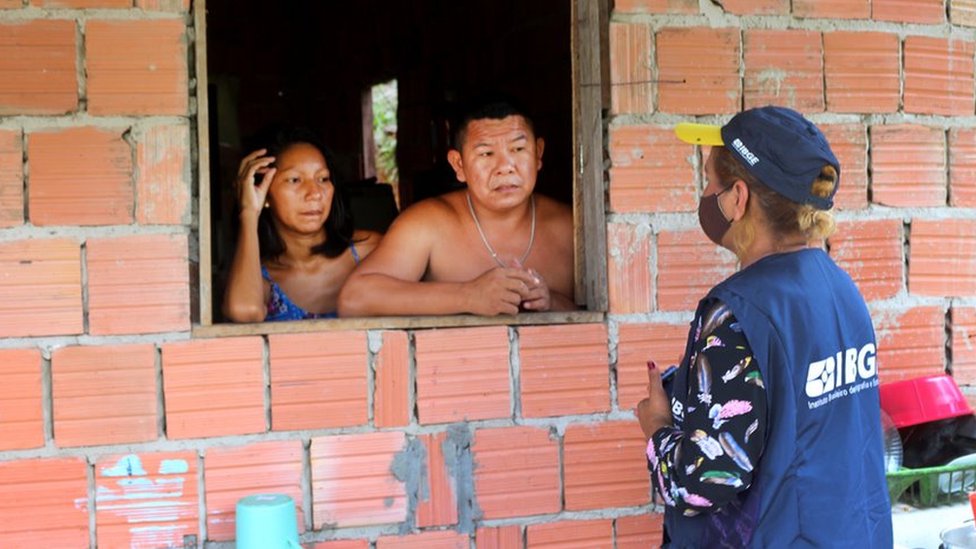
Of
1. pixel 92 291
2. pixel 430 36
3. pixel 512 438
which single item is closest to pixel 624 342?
pixel 512 438

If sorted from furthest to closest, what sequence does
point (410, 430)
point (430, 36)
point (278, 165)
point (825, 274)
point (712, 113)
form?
point (430, 36) → point (278, 165) → point (712, 113) → point (410, 430) → point (825, 274)

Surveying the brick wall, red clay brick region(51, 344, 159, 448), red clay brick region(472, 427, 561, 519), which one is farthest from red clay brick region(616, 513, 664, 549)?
red clay brick region(51, 344, 159, 448)

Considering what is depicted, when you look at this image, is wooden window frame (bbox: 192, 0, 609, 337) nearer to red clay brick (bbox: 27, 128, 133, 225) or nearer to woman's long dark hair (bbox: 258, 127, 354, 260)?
red clay brick (bbox: 27, 128, 133, 225)

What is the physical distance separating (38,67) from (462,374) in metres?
1.24

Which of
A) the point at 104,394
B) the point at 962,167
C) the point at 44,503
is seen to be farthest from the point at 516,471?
the point at 962,167

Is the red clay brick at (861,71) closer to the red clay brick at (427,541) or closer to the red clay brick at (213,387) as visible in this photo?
the red clay brick at (427,541)

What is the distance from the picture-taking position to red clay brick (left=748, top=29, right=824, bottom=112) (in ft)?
8.89

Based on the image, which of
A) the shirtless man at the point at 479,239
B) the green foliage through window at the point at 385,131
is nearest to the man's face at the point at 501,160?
the shirtless man at the point at 479,239

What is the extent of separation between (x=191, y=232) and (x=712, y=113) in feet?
4.55

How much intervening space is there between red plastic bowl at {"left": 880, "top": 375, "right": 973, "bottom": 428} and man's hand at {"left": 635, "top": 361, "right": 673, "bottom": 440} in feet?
2.97

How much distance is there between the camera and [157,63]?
7.72ft

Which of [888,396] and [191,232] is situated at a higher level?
[191,232]

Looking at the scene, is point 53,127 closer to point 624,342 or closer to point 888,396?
point 624,342

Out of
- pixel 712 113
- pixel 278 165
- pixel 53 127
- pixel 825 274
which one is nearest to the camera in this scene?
pixel 825 274
